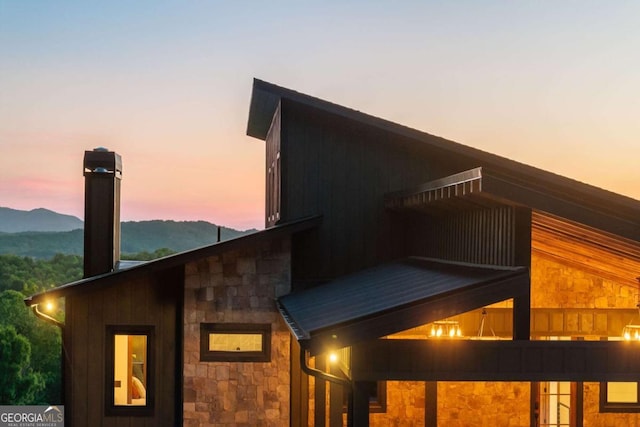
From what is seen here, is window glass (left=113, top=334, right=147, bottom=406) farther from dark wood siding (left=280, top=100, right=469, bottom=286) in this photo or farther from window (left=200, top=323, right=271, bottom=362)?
dark wood siding (left=280, top=100, right=469, bottom=286)

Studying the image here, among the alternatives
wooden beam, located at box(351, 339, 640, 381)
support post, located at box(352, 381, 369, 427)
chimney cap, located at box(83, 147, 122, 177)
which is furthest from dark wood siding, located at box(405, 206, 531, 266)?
chimney cap, located at box(83, 147, 122, 177)

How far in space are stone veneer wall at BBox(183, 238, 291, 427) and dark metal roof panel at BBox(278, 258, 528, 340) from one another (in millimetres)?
635

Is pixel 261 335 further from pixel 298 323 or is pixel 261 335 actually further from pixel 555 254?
pixel 555 254

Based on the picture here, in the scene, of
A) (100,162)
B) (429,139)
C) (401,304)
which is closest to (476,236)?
(401,304)

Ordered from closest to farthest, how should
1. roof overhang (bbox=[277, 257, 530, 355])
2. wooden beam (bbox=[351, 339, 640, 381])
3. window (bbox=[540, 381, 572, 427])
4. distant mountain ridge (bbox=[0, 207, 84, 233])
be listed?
1. roof overhang (bbox=[277, 257, 530, 355])
2. wooden beam (bbox=[351, 339, 640, 381])
3. window (bbox=[540, 381, 572, 427])
4. distant mountain ridge (bbox=[0, 207, 84, 233])

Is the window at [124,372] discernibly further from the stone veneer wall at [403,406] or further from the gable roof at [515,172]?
the gable roof at [515,172]

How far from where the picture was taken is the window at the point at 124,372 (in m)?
11.2

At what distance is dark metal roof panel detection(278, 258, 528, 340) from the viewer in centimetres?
715

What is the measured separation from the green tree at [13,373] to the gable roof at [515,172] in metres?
27.4

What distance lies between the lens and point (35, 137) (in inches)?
2562

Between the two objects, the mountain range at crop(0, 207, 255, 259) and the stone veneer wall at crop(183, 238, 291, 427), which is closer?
the stone veneer wall at crop(183, 238, 291, 427)

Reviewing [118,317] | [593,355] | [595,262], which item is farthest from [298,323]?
[595,262]

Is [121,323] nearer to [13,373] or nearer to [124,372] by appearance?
[124,372]

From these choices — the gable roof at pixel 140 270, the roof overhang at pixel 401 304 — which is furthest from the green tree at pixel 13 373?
the roof overhang at pixel 401 304
